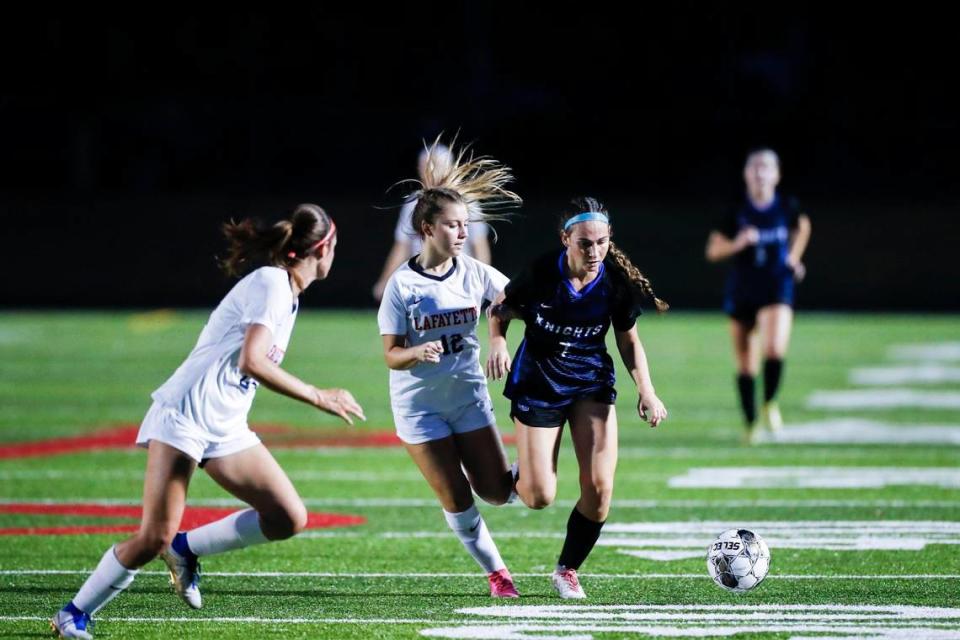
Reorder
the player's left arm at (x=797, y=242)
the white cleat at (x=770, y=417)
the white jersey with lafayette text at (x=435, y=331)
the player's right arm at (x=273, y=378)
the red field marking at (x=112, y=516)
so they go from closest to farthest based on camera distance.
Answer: the player's right arm at (x=273, y=378) < the white jersey with lafayette text at (x=435, y=331) < the red field marking at (x=112, y=516) < the player's left arm at (x=797, y=242) < the white cleat at (x=770, y=417)

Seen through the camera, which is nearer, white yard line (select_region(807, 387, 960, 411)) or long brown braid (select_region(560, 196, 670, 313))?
long brown braid (select_region(560, 196, 670, 313))

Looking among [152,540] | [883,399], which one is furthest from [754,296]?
[152,540]

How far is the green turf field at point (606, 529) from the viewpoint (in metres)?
5.80

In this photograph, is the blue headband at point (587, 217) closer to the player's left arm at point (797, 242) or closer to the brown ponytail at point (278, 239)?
the brown ponytail at point (278, 239)

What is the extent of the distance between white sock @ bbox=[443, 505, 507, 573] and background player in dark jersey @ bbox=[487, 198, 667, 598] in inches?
8.7

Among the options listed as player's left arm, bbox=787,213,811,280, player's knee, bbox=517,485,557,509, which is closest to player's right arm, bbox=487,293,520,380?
player's knee, bbox=517,485,557,509

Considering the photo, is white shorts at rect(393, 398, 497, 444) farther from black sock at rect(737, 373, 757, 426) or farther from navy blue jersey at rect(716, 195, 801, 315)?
black sock at rect(737, 373, 757, 426)

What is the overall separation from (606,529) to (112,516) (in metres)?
2.80

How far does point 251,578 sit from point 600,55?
79.2 ft

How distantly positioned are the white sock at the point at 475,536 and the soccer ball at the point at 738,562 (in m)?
0.89

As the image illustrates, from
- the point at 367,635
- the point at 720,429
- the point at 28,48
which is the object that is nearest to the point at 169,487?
the point at 367,635

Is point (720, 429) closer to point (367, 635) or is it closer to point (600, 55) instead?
point (367, 635)

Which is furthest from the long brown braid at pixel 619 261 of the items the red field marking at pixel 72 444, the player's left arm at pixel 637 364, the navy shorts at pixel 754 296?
the red field marking at pixel 72 444

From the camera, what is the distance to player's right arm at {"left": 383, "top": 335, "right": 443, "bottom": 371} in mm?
5836
